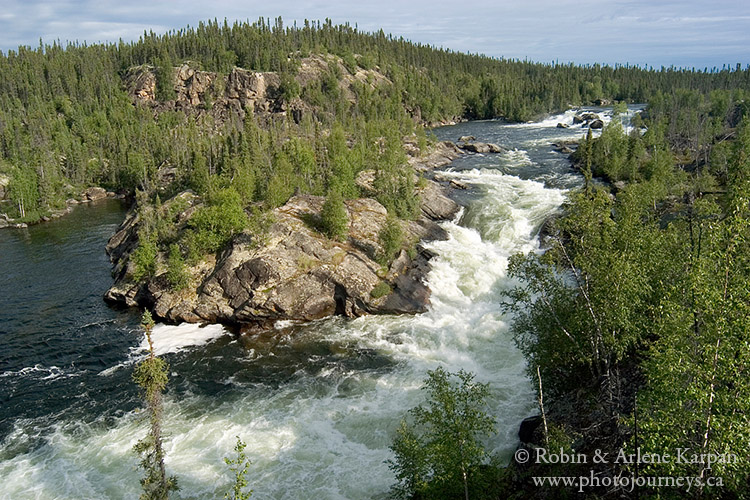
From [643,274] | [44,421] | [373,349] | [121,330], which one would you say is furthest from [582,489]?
[121,330]

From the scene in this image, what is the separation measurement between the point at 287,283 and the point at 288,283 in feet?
0.34

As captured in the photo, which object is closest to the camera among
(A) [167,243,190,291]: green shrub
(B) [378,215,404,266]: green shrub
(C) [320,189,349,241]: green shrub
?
(A) [167,243,190,291]: green shrub

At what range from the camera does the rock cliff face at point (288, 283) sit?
50375 mm

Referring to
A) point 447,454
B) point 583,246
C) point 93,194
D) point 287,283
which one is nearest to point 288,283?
point 287,283

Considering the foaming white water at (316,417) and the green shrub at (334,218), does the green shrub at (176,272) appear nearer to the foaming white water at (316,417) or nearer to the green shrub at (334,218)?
the foaming white water at (316,417)

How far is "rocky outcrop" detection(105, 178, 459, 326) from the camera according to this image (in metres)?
50.4

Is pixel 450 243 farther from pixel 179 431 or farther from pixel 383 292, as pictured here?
pixel 179 431

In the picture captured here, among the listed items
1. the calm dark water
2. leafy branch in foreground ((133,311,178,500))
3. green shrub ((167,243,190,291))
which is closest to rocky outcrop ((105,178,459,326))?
green shrub ((167,243,190,291))

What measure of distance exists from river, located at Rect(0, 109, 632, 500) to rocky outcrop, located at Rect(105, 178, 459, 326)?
1946 millimetres

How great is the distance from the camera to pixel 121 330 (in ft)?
165

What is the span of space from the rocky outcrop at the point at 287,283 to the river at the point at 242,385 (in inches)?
76.6

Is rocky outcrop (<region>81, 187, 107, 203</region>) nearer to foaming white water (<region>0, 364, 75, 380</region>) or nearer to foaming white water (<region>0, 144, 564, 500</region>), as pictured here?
foaming white water (<region>0, 144, 564, 500</region>)

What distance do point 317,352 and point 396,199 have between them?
108ft

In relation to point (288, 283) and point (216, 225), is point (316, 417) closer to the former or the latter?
point (288, 283)
